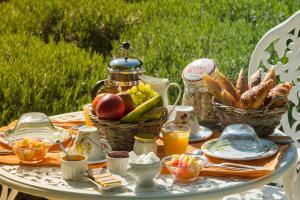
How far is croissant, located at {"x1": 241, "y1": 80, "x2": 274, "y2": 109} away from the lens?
2934 millimetres

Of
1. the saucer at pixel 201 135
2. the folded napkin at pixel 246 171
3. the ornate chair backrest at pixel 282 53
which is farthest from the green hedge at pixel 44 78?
the folded napkin at pixel 246 171

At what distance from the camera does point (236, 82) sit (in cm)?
330

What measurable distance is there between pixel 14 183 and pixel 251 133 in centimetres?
88

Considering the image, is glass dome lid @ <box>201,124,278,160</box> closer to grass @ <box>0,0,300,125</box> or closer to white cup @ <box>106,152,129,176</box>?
white cup @ <box>106,152,129,176</box>

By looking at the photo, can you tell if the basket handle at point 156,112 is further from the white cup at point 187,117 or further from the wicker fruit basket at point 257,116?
the wicker fruit basket at point 257,116

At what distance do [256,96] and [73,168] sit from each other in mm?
805

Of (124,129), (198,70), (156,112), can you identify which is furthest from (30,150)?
(198,70)

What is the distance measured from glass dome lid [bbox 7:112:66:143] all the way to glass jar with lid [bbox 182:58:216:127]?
558 millimetres

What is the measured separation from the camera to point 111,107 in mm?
2744

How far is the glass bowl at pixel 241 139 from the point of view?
2.81m

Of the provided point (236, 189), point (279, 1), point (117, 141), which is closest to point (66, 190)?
point (117, 141)

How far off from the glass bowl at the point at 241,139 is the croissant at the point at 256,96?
0.14 meters

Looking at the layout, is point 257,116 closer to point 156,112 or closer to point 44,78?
point 156,112

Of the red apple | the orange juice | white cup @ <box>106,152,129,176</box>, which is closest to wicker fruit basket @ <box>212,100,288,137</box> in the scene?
the orange juice
